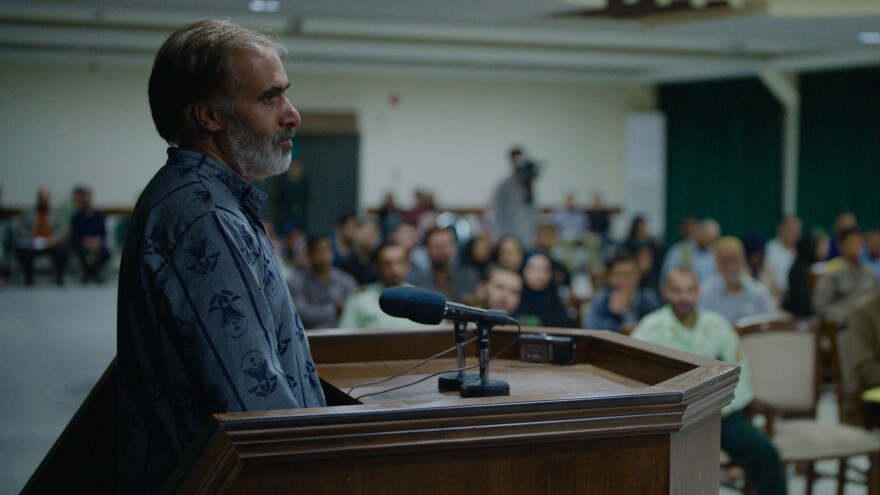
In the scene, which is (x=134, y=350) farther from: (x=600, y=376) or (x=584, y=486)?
(x=600, y=376)

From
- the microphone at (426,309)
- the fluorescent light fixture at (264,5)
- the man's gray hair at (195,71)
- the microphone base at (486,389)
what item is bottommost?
the microphone base at (486,389)

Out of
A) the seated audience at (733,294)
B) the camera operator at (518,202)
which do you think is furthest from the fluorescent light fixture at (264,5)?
the seated audience at (733,294)

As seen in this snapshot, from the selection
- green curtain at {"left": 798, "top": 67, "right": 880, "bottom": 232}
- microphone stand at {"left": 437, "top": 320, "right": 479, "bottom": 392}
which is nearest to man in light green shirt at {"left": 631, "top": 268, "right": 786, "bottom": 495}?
microphone stand at {"left": 437, "top": 320, "right": 479, "bottom": 392}

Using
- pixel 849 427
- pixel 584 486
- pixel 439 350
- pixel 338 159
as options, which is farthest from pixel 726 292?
pixel 338 159

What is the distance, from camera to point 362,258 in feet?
22.5

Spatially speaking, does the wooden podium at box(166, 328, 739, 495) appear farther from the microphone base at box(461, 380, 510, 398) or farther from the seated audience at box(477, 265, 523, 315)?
the seated audience at box(477, 265, 523, 315)

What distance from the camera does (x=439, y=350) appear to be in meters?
1.88

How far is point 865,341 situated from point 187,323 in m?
3.69

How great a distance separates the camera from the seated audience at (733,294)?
5617mm

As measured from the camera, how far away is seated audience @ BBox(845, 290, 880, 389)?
13.6 feet

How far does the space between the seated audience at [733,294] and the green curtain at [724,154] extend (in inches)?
299

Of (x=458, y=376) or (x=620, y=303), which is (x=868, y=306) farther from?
(x=458, y=376)

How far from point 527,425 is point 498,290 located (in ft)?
10.9

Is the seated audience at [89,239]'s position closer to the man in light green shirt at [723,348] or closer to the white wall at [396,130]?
the white wall at [396,130]
